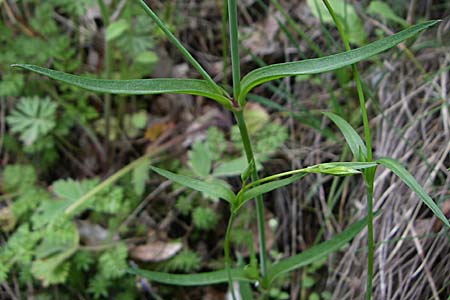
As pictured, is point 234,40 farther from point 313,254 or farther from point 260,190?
point 313,254

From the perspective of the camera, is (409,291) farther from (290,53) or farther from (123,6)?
(123,6)

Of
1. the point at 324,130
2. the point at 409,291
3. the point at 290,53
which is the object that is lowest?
the point at 409,291

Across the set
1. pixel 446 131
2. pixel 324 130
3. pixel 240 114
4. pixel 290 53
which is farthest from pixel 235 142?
pixel 240 114

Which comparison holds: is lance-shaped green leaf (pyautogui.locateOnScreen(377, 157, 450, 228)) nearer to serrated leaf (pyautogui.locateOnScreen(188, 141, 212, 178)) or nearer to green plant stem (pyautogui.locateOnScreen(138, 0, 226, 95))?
green plant stem (pyautogui.locateOnScreen(138, 0, 226, 95))

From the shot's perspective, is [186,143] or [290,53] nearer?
[186,143]

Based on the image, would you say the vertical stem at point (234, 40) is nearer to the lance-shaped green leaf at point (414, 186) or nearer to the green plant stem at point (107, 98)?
the lance-shaped green leaf at point (414, 186)

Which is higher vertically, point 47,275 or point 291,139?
point 291,139

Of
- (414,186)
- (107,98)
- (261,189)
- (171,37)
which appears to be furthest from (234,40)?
(107,98)
